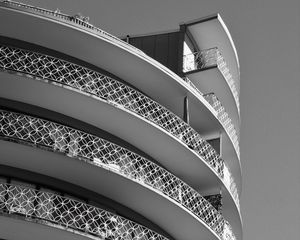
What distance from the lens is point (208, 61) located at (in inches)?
1486

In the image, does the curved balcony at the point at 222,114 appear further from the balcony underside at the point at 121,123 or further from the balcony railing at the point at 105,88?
the balcony underside at the point at 121,123

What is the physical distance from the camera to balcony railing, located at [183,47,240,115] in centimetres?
3722

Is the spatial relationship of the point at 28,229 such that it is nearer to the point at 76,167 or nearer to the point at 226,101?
the point at 76,167

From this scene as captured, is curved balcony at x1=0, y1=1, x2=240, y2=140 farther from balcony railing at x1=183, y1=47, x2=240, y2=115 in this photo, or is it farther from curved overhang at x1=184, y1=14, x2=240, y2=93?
curved overhang at x1=184, y1=14, x2=240, y2=93

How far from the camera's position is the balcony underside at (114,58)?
1195 inches

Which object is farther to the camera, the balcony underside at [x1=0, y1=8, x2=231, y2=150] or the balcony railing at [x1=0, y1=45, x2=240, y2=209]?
the balcony underside at [x1=0, y1=8, x2=231, y2=150]

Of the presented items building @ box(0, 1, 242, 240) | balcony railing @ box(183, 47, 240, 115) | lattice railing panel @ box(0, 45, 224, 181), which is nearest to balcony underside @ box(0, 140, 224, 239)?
building @ box(0, 1, 242, 240)

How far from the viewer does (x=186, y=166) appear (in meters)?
32.6

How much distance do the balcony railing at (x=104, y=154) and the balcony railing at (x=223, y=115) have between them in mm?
5148

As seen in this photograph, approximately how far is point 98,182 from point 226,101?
35.5ft

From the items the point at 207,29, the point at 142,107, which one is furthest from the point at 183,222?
the point at 207,29

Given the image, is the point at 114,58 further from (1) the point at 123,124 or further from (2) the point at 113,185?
(2) the point at 113,185

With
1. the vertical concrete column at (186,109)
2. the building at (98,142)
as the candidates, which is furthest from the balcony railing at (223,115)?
the vertical concrete column at (186,109)

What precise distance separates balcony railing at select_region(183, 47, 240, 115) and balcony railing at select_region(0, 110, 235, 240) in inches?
282
